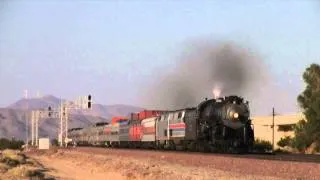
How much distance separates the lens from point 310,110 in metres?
67.9

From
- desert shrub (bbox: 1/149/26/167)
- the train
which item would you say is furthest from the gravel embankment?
desert shrub (bbox: 1/149/26/167)

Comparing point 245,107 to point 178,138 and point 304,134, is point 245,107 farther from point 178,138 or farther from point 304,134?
point 304,134

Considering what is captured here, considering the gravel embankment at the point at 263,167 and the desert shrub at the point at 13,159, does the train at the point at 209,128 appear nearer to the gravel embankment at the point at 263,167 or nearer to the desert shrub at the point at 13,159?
the gravel embankment at the point at 263,167

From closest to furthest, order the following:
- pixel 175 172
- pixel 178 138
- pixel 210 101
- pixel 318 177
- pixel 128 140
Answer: pixel 318 177 < pixel 175 172 < pixel 210 101 < pixel 178 138 < pixel 128 140

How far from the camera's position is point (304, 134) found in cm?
6531

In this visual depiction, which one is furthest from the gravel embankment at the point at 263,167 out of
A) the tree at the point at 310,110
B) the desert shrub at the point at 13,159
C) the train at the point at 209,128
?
the tree at the point at 310,110

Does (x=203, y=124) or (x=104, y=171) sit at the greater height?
(x=203, y=124)

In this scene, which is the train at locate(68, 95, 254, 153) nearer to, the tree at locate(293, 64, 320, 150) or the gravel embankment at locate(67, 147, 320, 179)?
the gravel embankment at locate(67, 147, 320, 179)

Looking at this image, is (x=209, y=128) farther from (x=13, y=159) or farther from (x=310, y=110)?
(x=310, y=110)

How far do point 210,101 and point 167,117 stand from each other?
1210cm

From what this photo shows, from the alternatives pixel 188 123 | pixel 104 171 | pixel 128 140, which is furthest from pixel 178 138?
pixel 128 140

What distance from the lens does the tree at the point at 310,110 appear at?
64775 millimetres

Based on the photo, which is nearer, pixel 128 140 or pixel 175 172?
pixel 175 172

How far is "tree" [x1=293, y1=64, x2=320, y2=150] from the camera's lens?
6478 centimetres
